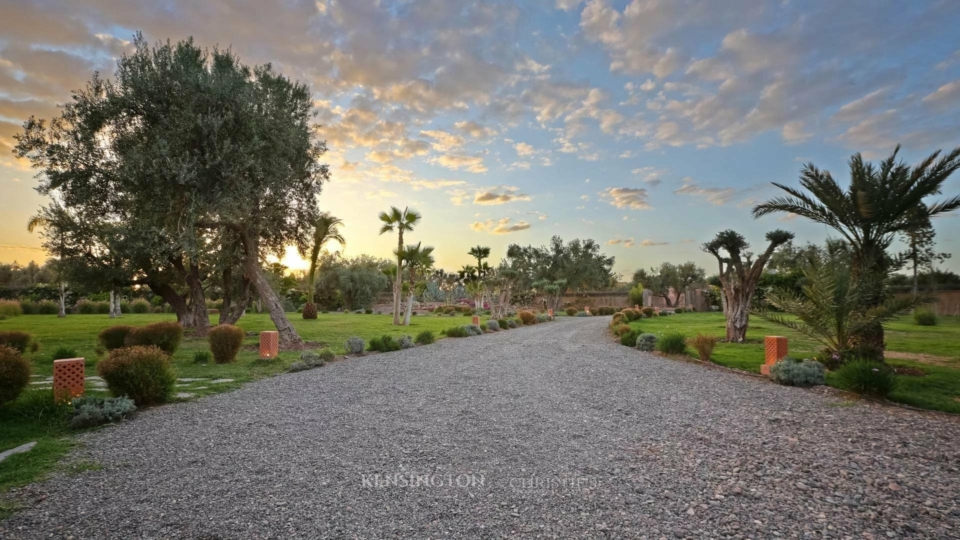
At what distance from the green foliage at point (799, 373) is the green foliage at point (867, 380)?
649 millimetres

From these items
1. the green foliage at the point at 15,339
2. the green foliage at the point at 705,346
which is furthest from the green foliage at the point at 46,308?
the green foliage at the point at 705,346

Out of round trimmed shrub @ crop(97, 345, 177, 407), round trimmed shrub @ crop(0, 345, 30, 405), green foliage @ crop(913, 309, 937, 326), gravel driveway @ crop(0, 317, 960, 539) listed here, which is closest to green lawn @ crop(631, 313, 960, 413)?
gravel driveway @ crop(0, 317, 960, 539)

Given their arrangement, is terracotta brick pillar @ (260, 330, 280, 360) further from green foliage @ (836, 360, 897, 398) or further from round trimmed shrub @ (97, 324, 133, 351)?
green foliage @ (836, 360, 897, 398)

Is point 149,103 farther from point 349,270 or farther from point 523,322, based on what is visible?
point 349,270

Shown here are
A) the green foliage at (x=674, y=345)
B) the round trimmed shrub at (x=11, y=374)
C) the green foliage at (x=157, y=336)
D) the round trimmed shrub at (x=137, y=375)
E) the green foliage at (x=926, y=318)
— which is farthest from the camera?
the green foliage at (x=926, y=318)

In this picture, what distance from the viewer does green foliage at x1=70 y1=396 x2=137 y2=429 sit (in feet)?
19.0

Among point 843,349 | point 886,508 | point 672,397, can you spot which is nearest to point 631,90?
point 843,349

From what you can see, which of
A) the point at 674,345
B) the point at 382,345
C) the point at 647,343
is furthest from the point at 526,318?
the point at 674,345

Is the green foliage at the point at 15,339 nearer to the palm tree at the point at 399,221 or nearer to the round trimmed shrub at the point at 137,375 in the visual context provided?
the round trimmed shrub at the point at 137,375

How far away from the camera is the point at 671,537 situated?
3023 millimetres

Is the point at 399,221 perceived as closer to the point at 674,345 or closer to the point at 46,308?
the point at 674,345

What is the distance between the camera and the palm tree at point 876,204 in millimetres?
9148

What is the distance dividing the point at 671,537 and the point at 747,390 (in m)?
5.99

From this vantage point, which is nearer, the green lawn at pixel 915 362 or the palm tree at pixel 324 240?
the green lawn at pixel 915 362
